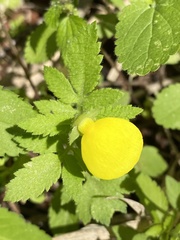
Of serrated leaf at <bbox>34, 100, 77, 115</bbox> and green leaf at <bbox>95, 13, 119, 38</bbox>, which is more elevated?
serrated leaf at <bbox>34, 100, 77, 115</bbox>

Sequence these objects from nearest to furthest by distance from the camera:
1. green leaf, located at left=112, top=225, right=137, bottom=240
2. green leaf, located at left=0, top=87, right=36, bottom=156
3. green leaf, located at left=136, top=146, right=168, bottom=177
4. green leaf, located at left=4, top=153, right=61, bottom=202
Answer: green leaf, located at left=4, top=153, right=61, bottom=202 < green leaf, located at left=0, top=87, right=36, bottom=156 < green leaf, located at left=112, top=225, right=137, bottom=240 < green leaf, located at left=136, top=146, right=168, bottom=177

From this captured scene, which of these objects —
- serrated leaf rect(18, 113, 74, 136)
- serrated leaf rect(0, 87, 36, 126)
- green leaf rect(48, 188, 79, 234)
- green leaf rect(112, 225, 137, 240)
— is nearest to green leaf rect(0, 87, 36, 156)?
serrated leaf rect(0, 87, 36, 126)

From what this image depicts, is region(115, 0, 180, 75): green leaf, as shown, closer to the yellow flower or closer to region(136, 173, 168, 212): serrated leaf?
the yellow flower

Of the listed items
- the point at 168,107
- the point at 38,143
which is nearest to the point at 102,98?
the point at 38,143

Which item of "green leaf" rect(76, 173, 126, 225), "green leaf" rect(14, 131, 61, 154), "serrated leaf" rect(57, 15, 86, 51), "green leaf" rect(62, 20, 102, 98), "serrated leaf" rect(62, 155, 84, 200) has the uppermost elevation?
"green leaf" rect(62, 20, 102, 98)

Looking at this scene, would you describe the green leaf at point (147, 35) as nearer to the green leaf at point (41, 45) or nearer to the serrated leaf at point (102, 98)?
the serrated leaf at point (102, 98)

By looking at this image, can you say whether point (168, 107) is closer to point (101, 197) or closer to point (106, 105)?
point (101, 197)

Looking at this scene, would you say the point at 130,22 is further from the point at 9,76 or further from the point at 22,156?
the point at 9,76

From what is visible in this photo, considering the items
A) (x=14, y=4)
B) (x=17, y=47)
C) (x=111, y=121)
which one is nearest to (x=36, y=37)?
(x=14, y=4)
